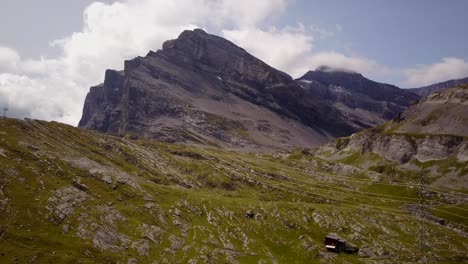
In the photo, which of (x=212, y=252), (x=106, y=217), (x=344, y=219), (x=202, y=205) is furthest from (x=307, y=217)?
(x=106, y=217)

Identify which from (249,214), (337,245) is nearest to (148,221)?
(249,214)

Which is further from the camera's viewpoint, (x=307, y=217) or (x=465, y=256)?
(x=307, y=217)

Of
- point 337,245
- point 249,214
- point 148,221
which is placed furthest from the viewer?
point 249,214

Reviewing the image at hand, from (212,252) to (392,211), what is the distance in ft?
341

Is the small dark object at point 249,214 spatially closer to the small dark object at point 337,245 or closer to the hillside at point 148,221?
the hillside at point 148,221

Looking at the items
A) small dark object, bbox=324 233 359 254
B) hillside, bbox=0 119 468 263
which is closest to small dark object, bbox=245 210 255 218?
hillside, bbox=0 119 468 263

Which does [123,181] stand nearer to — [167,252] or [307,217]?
[167,252]

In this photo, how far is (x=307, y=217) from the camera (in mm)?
160875

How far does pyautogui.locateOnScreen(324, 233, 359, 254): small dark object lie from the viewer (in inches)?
5394

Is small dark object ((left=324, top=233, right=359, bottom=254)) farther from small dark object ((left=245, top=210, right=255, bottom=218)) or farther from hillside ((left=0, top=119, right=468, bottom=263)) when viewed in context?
small dark object ((left=245, top=210, right=255, bottom=218))

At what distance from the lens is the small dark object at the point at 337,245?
137012mm

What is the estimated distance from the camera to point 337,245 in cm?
13762

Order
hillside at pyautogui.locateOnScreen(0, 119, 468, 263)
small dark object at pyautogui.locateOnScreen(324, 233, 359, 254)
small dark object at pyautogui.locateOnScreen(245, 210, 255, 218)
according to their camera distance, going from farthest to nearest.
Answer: small dark object at pyautogui.locateOnScreen(245, 210, 255, 218), small dark object at pyautogui.locateOnScreen(324, 233, 359, 254), hillside at pyautogui.locateOnScreen(0, 119, 468, 263)

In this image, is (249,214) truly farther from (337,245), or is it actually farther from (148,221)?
(148,221)
